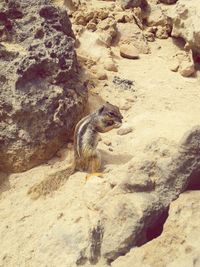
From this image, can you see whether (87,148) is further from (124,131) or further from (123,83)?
(123,83)

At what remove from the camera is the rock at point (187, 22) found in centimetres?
684

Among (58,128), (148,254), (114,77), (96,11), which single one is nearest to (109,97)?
(114,77)

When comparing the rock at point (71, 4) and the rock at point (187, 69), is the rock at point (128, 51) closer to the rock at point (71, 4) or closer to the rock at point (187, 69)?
the rock at point (187, 69)

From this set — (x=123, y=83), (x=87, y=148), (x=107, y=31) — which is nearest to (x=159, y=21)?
(x=107, y=31)

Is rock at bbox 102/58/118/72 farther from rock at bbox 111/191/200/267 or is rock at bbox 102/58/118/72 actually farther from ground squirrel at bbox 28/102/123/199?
rock at bbox 111/191/200/267

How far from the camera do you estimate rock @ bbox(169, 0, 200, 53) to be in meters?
6.84

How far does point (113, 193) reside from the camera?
367 cm

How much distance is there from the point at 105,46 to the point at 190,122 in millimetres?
2178

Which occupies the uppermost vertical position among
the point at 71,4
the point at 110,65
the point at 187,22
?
the point at 187,22

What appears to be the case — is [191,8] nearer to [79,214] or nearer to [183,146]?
[183,146]

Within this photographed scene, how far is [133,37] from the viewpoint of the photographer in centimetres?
726

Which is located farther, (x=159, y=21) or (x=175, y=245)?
(x=159, y=21)

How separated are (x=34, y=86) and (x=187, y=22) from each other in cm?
290

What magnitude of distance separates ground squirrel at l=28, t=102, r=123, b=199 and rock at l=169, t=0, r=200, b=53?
2.48 meters
